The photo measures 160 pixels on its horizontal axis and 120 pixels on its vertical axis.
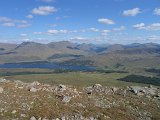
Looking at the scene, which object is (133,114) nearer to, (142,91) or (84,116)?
(84,116)

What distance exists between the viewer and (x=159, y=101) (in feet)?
126

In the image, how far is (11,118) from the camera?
88.4 feet

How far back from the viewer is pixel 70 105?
3166 centimetres

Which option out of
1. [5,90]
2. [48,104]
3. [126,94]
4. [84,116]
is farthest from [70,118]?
[126,94]

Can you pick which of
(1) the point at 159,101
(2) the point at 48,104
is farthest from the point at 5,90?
(1) the point at 159,101

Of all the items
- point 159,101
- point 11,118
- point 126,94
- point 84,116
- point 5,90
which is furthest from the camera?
point 126,94

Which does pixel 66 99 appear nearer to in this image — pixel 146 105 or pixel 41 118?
pixel 41 118

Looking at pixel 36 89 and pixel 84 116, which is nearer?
pixel 84 116

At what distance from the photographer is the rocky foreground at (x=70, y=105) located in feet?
93.5

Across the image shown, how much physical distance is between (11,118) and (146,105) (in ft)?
57.4

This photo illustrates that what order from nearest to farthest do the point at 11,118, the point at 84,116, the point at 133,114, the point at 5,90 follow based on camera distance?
the point at 11,118 < the point at 84,116 < the point at 133,114 < the point at 5,90

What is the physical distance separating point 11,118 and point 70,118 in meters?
5.83

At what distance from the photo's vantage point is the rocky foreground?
28.5 meters

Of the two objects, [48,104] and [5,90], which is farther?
[5,90]
